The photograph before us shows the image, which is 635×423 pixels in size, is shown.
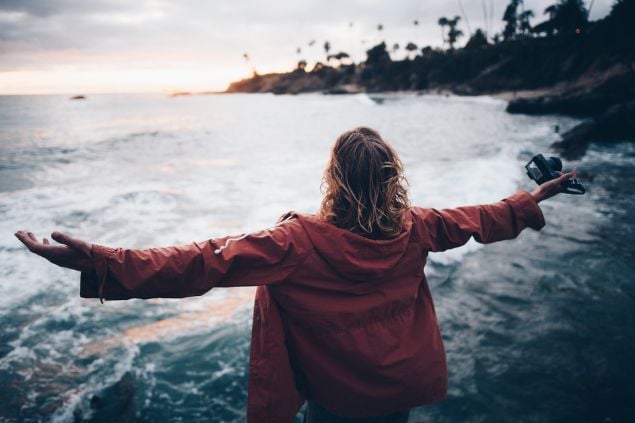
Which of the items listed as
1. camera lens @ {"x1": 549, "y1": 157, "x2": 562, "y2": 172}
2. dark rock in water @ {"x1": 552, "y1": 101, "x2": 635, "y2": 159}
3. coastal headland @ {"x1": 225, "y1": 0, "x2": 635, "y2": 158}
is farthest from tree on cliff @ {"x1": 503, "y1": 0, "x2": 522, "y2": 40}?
camera lens @ {"x1": 549, "y1": 157, "x2": 562, "y2": 172}

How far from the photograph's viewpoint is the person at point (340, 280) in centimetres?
145

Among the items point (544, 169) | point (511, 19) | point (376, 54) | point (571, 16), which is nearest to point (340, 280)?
point (544, 169)

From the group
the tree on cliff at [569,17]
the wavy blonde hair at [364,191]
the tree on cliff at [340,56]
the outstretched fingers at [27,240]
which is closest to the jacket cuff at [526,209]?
the wavy blonde hair at [364,191]

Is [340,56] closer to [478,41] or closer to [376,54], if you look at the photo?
[376,54]

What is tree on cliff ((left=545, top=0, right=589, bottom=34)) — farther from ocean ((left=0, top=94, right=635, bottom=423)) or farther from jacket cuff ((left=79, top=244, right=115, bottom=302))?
jacket cuff ((left=79, top=244, right=115, bottom=302))

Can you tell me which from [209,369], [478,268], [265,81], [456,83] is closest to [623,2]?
[456,83]

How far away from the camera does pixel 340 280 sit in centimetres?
168

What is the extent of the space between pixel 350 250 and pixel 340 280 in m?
0.16

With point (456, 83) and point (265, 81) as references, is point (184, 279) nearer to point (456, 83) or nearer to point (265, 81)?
point (456, 83)

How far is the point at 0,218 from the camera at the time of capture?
8977mm

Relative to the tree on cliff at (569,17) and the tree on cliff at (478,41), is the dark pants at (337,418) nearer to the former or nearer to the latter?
the tree on cliff at (569,17)

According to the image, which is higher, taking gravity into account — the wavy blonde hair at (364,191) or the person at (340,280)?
the wavy blonde hair at (364,191)

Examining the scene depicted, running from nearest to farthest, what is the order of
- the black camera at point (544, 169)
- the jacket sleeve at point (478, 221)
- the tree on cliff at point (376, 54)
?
the jacket sleeve at point (478, 221) < the black camera at point (544, 169) < the tree on cliff at point (376, 54)

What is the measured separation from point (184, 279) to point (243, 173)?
13588 mm
